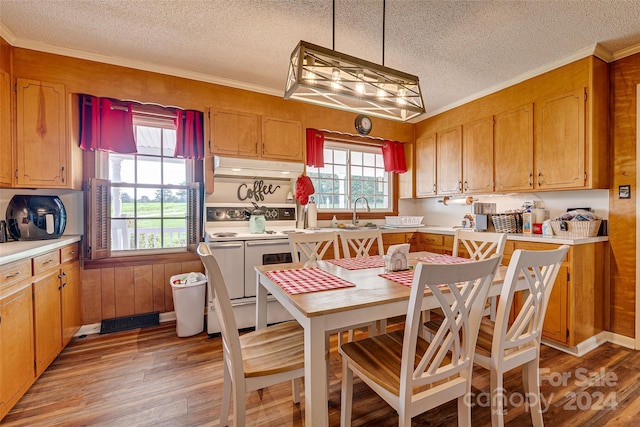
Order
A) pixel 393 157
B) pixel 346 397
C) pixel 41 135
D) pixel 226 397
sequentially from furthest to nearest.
→ pixel 393 157, pixel 41 135, pixel 226 397, pixel 346 397

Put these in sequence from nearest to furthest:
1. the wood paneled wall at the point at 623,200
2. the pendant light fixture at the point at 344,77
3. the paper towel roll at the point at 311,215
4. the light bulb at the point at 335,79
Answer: the pendant light fixture at the point at 344,77 < the light bulb at the point at 335,79 < the wood paneled wall at the point at 623,200 < the paper towel roll at the point at 311,215

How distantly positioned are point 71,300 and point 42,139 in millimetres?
1360

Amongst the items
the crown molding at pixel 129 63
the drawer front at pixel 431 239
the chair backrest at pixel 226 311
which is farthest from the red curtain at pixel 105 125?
the drawer front at pixel 431 239

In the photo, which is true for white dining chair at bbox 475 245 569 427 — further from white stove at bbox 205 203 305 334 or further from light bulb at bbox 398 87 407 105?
white stove at bbox 205 203 305 334

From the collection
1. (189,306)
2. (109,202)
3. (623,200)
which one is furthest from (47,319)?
(623,200)

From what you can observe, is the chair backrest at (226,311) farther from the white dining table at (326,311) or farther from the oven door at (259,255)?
the oven door at (259,255)

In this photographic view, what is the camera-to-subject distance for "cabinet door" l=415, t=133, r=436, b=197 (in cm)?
397

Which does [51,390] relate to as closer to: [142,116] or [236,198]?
[236,198]

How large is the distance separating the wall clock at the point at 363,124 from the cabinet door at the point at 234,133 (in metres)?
1.31

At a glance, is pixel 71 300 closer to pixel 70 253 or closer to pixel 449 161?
pixel 70 253

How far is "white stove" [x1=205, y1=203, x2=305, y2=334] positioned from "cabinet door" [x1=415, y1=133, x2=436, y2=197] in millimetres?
2245

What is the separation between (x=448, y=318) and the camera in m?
1.10

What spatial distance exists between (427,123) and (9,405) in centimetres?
476

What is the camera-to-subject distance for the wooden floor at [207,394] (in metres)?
1.60
